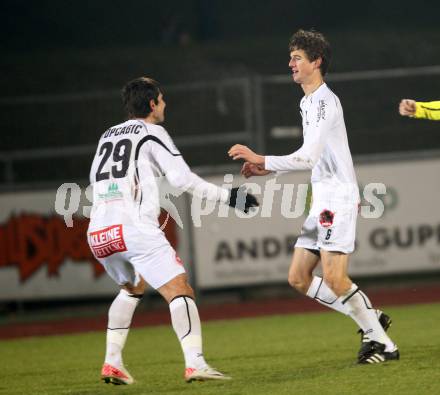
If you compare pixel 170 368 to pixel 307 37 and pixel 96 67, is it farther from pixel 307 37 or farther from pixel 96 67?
pixel 96 67

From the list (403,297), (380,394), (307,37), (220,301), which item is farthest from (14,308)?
(380,394)

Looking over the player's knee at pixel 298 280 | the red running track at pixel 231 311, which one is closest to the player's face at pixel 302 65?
the player's knee at pixel 298 280

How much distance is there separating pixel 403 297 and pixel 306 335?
3837 mm

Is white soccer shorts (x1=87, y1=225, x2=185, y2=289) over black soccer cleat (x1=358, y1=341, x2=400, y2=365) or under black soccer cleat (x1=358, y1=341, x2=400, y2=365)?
over

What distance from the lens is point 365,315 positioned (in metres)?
7.82

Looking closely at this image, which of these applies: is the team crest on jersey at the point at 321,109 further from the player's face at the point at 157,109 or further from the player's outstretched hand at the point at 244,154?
the player's face at the point at 157,109

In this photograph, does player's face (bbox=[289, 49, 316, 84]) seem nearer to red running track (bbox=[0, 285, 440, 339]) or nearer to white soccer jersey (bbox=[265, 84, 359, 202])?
white soccer jersey (bbox=[265, 84, 359, 202])

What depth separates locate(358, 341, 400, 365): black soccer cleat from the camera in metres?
7.75

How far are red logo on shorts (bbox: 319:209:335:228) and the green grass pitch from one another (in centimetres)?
108

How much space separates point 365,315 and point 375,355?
0.31 meters

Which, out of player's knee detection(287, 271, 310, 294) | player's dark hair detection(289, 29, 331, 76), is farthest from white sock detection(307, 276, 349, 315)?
player's dark hair detection(289, 29, 331, 76)

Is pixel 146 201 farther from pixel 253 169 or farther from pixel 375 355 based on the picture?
pixel 375 355

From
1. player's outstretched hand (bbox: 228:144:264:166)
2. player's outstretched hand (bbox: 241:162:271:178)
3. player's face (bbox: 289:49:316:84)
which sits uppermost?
player's face (bbox: 289:49:316:84)

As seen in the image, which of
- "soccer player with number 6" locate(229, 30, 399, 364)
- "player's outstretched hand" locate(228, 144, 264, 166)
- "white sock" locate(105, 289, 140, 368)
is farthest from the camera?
"soccer player with number 6" locate(229, 30, 399, 364)
